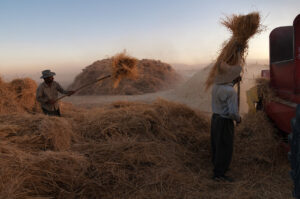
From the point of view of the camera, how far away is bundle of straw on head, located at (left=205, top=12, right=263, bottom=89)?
343cm

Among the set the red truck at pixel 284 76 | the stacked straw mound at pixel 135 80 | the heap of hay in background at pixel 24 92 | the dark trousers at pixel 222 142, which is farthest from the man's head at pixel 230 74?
the stacked straw mound at pixel 135 80

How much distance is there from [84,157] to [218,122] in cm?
160

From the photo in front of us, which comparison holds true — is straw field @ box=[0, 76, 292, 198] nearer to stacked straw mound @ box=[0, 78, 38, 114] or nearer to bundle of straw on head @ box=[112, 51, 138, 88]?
bundle of straw on head @ box=[112, 51, 138, 88]

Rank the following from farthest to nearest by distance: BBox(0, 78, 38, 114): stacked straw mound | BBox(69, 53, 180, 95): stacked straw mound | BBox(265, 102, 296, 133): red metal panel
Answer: BBox(69, 53, 180, 95): stacked straw mound → BBox(0, 78, 38, 114): stacked straw mound → BBox(265, 102, 296, 133): red metal panel

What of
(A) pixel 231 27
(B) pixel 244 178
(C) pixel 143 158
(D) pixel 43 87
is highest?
(A) pixel 231 27

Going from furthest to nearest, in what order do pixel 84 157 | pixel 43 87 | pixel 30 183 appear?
pixel 43 87
pixel 84 157
pixel 30 183

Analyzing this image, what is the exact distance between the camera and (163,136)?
3.63 meters

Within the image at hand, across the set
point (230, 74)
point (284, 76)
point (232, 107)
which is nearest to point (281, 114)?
point (284, 76)

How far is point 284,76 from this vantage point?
2.97 metres

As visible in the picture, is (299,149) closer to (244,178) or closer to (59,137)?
(244,178)

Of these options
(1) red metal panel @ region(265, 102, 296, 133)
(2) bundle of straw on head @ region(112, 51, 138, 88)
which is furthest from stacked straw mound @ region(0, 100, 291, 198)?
(2) bundle of straw on head @ region(112, 51, 138, 88)

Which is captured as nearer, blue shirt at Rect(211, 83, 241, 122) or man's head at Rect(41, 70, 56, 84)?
blue shirt at Rect(211, 83, 241, 122)

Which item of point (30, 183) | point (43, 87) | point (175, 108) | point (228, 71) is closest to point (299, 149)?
point (228, 71)

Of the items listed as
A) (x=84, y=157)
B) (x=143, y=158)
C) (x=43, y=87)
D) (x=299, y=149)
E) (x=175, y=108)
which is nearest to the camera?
(x=299, y=149)
